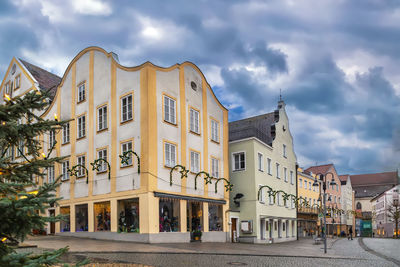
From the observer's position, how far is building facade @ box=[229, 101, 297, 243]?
3697 centimetres

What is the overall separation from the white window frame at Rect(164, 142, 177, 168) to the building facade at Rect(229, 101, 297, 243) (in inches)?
385

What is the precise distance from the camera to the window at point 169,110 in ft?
94.3

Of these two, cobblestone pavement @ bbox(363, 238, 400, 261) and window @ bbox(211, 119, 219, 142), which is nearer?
cobblestone pavement @ bbox(363, 238, 400, 261)

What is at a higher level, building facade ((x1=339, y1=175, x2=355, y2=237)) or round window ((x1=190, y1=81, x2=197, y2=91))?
round window ((x1=190, y1=81, x2=197, y2=91))

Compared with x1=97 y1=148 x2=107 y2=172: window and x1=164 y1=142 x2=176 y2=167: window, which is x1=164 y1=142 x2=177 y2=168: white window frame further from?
x1=97 y1=148 x2=107 y2=172: window

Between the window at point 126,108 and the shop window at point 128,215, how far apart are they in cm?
551

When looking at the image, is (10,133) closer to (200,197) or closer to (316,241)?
(200,197)

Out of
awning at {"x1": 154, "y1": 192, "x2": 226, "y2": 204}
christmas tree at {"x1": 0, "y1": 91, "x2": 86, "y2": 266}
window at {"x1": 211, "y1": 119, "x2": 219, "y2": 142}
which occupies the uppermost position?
window at {"x1": 211, "y1": 119, "x2": 219, "y2": 142}

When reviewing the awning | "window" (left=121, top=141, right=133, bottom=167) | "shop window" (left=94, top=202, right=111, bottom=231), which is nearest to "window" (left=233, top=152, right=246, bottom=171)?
the awning

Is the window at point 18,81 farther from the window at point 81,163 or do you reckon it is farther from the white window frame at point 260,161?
the white window frame at point 260,161

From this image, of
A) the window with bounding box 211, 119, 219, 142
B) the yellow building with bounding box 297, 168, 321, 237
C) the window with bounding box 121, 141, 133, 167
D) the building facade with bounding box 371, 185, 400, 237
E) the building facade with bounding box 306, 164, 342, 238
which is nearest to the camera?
the window with bounding box 121, 141, 133, 167

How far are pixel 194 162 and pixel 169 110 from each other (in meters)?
4.64

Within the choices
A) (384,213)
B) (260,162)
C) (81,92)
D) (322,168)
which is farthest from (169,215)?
(384,213)

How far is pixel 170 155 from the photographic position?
2847 centimetres
